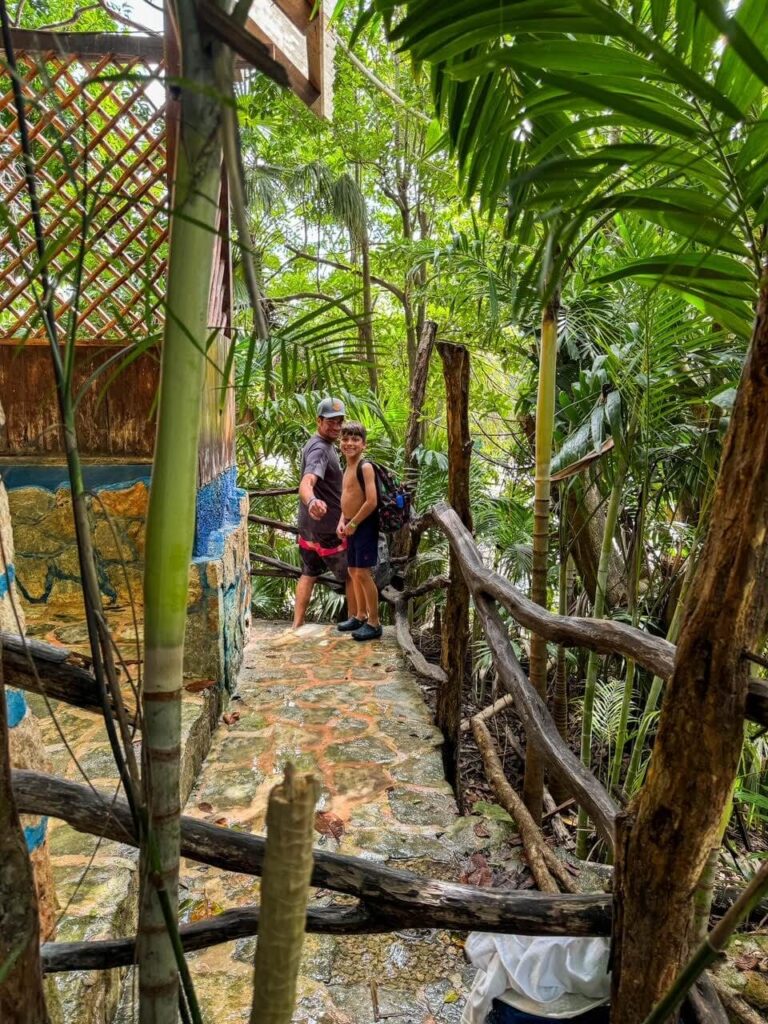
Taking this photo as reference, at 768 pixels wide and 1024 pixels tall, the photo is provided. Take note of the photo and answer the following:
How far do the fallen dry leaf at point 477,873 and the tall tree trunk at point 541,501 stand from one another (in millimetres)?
440

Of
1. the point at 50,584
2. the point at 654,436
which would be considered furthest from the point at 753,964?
the point at 50,584

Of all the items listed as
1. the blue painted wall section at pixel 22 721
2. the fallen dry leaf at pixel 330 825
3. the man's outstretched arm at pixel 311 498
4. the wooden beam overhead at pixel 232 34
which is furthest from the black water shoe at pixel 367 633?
the wooden beam overhead at pixel 232 34

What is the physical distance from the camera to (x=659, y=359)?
2363 millimetres

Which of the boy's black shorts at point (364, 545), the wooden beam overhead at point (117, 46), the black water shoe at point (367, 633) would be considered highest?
the wooden beam overhead at point (117, 46)

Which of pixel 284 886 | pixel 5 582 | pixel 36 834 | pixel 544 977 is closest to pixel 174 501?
pixel 284 886

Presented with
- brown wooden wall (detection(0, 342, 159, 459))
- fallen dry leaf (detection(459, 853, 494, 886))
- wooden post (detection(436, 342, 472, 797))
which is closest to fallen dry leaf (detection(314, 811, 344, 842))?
fallen dry leaf (detection(459, 853, 494, 886))

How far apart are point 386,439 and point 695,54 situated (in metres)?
5.19

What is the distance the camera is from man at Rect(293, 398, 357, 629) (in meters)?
4.13

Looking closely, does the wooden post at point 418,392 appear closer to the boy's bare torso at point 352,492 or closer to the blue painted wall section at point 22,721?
the boy's bare torso at point 352,492

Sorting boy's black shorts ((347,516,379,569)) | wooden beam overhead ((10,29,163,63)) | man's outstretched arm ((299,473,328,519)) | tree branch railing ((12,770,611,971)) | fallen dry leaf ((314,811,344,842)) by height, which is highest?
wooden beam overhead ((10,29,163,63))

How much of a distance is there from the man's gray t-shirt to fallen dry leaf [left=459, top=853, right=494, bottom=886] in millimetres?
2409

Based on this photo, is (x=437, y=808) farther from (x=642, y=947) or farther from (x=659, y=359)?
(x=659, y=359)

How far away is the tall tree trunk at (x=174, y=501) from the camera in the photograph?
0.46 metres

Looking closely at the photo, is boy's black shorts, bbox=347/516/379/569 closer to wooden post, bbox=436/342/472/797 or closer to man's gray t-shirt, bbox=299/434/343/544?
man's gray t-shirt, bbox=299/434/343/544
